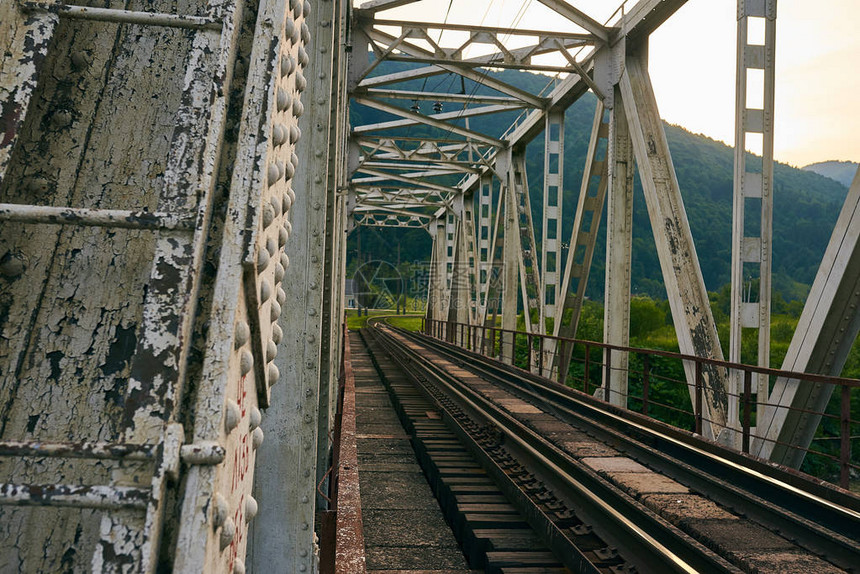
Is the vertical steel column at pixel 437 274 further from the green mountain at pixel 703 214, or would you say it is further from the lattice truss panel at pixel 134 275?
the lattice truss panel at pixel 134 275

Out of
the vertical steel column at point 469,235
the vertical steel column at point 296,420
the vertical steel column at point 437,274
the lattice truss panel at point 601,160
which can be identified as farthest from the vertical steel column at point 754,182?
the vertical steel column at point 437,274

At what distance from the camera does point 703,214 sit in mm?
71750

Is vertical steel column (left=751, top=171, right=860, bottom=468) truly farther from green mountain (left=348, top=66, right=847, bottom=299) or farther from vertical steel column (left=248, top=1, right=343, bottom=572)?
green mountain (left=348, top=66, right=847, bottom=299)

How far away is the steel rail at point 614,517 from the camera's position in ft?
12.7

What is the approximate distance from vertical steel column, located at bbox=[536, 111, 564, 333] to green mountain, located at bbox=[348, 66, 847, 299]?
3674 cm

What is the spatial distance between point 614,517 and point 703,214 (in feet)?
241

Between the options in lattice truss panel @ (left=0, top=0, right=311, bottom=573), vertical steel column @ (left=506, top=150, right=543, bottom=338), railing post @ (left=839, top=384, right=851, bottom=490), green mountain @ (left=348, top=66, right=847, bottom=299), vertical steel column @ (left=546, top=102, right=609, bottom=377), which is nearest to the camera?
lattice truss panel @ (left=0, top=0, right=311, bottom=573)

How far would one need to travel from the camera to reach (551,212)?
1612cm

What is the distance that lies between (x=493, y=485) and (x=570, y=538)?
185cm

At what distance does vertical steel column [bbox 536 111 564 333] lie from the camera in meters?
15.7

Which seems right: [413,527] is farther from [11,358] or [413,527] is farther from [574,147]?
[574,147]

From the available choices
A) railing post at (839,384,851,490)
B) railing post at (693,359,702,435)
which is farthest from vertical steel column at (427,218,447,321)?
railing post at (839,384,851,490)

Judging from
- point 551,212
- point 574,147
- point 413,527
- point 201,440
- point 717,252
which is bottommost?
point 413,527

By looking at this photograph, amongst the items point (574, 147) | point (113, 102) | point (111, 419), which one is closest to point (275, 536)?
point (111, 419)
